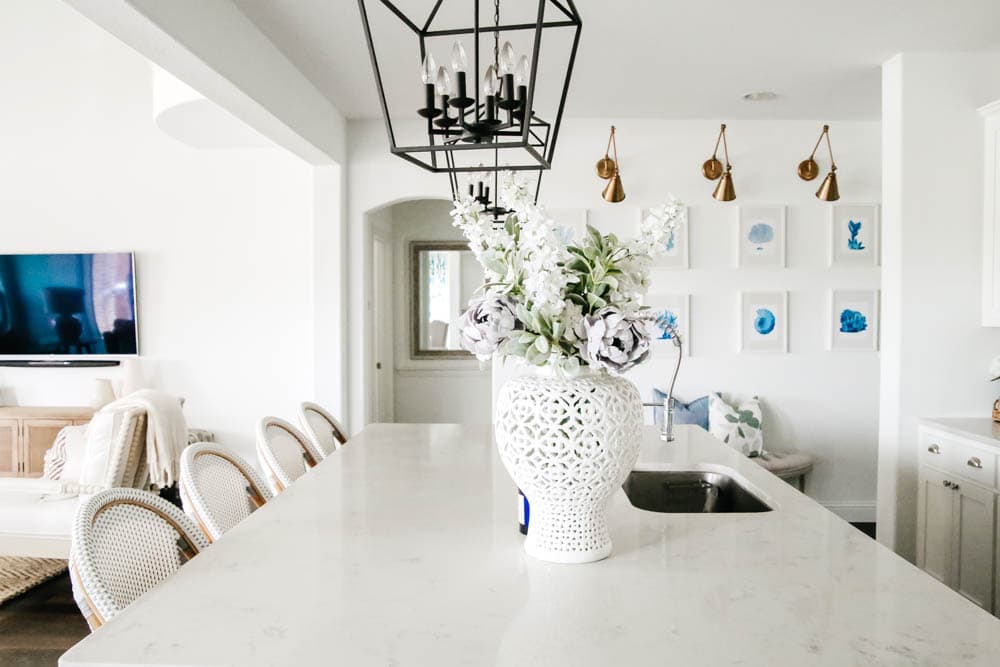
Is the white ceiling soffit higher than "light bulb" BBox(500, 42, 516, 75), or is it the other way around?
the white ceiling soffit

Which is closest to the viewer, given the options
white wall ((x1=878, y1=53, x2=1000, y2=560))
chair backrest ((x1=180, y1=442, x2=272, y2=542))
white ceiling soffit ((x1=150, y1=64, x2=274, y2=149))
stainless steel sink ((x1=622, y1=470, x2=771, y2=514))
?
chair backrest ((x1=180, y1=442, x2=272, y2=542))

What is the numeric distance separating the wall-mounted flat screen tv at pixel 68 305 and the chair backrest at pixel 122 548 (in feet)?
12.7

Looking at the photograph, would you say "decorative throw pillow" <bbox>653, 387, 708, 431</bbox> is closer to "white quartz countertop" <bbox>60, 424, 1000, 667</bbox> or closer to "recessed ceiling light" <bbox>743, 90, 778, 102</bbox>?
"recessed ceiling light" <bbox>743, 90, 778, 102</bbox>

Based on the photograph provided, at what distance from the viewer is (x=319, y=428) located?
2844mm

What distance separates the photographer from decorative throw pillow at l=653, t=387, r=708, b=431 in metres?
4.54

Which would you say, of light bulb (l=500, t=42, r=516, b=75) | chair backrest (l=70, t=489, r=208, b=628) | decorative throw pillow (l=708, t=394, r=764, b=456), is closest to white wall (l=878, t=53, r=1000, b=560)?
decorative throw pillow (l=708, t=394, r=764, b=456)

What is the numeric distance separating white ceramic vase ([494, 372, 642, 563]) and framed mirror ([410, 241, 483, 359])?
5.21 metres

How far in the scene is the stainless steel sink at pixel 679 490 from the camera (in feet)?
7.64

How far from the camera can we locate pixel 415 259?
21.7 feet

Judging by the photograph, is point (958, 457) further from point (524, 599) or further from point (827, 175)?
point (524, 599)

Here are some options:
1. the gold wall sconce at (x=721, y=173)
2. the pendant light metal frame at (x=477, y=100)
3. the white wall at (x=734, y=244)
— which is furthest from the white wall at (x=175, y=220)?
the pendant light metal frame at (x=477, y=100)

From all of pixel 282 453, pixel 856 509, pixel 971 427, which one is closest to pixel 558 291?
pixel 282 453

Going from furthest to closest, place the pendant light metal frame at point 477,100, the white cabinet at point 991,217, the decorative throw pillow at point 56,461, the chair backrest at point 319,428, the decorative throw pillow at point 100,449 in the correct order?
the decorative throw pillow at point 56,461 → the decorative throw pillow at point 100,449 → the white cabinet at point 991,217 → the chair backrest at point 319,428 → the pendant light metal frame at point 477,100

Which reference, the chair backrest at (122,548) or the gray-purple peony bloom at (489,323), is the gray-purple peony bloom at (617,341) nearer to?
the gray-purple peony bloom at (489,323)
